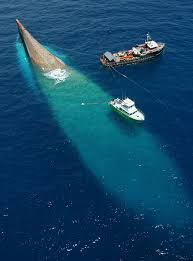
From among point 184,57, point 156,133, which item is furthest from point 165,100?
point 184,57

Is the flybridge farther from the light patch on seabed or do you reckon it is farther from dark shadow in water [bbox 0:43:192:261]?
dark shadow in water [bbox 0:43:192:261]

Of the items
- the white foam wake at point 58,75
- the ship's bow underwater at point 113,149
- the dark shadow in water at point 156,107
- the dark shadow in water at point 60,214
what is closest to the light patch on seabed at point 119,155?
the ship's bow underwater at point 113,149

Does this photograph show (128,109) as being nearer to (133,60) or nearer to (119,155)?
(119,155)

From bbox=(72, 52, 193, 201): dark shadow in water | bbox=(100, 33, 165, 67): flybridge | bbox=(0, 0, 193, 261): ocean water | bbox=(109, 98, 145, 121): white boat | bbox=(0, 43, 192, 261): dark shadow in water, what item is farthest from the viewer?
bbox=(100, 33, 165, 67): flybridge

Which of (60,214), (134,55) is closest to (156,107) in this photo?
(134,55)

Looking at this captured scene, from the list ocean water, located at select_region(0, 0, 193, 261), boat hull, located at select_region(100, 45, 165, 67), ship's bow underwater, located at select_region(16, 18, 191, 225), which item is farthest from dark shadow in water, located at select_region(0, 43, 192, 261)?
boat hull, located at select_region(100, 45, 165, 67)
